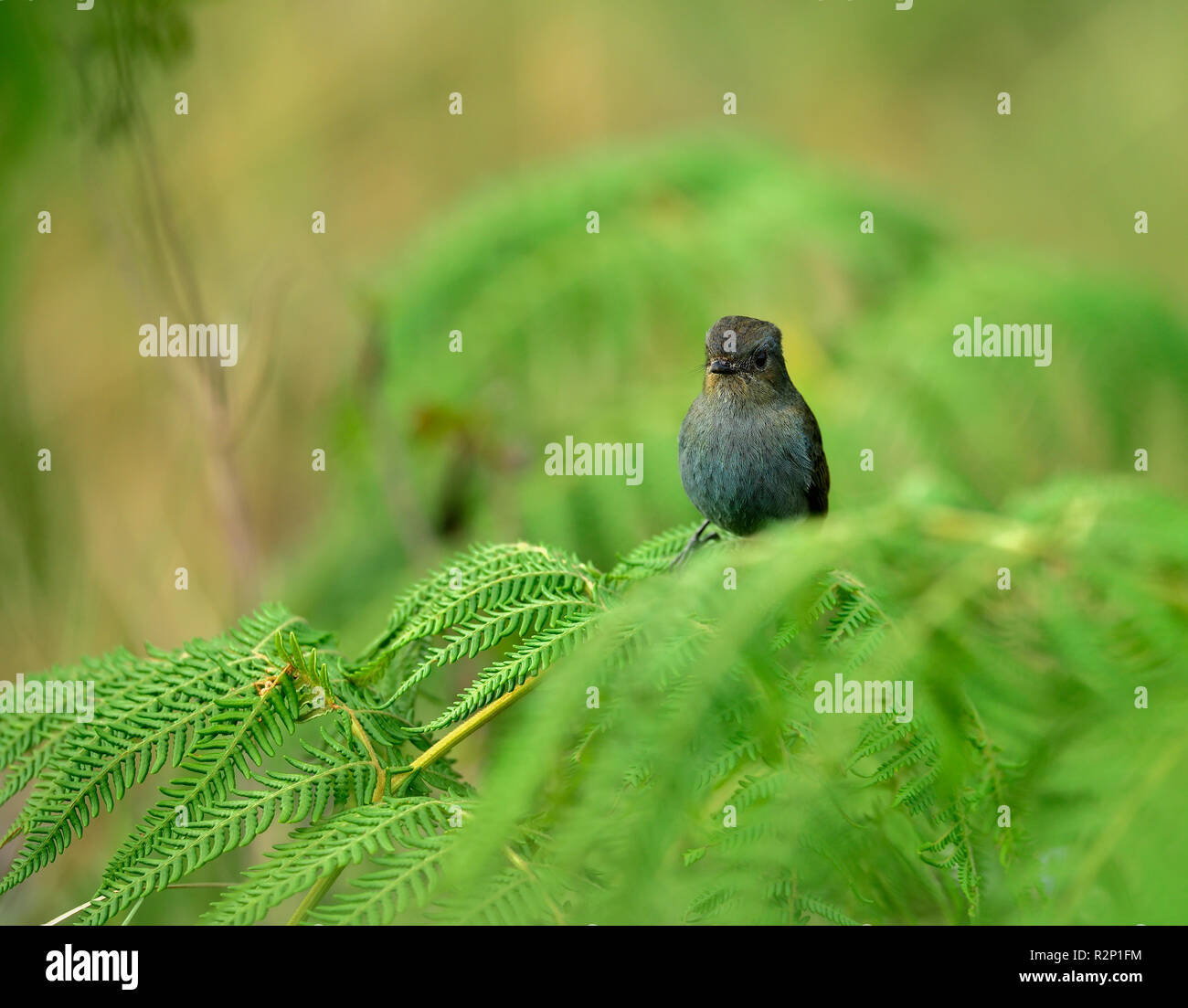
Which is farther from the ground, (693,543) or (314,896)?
(693,543)

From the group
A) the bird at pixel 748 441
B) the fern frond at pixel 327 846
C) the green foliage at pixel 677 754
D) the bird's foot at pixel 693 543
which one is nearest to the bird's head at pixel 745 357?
the bird at pixel 748 441

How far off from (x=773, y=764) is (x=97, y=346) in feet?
18.9

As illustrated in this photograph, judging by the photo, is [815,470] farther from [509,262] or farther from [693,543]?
[509,262]

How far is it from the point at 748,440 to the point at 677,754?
3.60 feet

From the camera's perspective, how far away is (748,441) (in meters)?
2.28

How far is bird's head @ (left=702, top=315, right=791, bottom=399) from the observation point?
7.70 feet

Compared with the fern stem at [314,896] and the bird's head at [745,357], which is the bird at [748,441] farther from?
the fern stem at [314,896]

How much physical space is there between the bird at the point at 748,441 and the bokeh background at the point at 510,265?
72 cm

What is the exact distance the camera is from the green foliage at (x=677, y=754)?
135 cm

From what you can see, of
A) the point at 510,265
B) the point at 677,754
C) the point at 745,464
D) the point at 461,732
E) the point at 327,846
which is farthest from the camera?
the point at 510,265

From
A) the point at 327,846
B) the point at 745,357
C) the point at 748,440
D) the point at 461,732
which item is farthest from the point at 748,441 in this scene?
the point at 327,846

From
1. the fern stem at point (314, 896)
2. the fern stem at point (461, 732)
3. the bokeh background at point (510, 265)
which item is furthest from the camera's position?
the bokeh background at point (510, 265)
